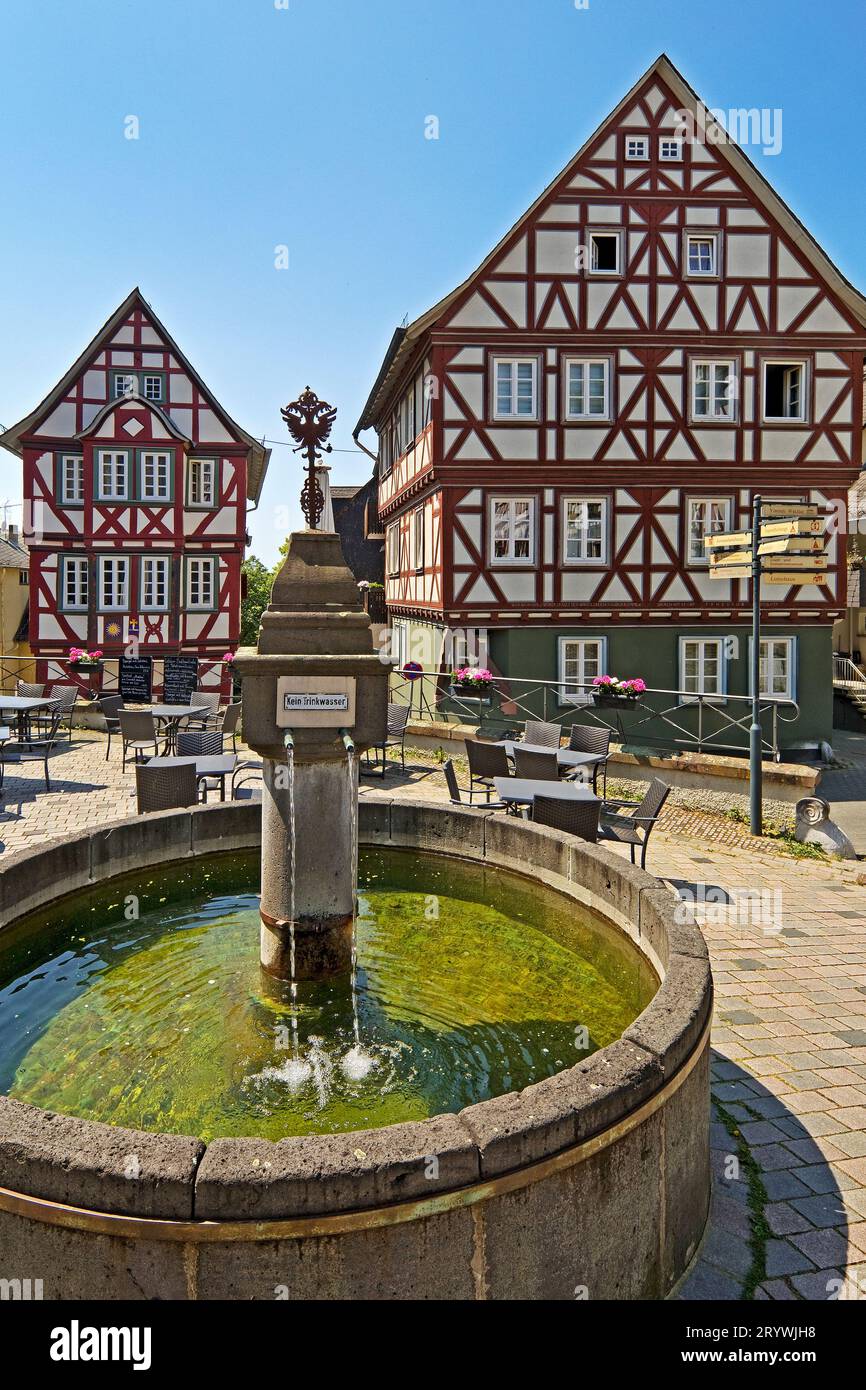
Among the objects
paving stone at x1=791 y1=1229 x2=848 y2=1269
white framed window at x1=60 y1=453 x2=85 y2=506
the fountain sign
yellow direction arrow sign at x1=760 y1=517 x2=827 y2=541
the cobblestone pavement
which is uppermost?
white framed window at x1=60 y1=453 x2=85 y2=506

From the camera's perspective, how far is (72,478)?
2861 centimetres

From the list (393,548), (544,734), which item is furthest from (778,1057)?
(393,548)

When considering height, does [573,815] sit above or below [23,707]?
below

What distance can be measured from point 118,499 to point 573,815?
24367mm

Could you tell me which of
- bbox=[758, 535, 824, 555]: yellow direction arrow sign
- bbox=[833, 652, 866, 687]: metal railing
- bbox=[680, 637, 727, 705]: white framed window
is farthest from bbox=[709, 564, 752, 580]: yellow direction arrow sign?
bbox=[833, 652, 866, 687]: metal railing

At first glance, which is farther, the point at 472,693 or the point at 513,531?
the point at 513,531

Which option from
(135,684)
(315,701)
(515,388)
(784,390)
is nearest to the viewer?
(315,701)

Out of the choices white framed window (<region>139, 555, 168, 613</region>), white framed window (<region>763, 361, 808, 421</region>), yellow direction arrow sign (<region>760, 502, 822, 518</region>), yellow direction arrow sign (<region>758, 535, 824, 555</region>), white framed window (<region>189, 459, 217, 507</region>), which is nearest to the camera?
Answer: yellow direction arrow sign (<region>758, 535, 824, 555</region>)

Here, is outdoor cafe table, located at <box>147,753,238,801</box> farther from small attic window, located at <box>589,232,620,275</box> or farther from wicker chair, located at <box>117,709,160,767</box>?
small attic window, located at <box>589,232,620,275</box>

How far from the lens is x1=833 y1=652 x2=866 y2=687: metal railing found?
3133cm

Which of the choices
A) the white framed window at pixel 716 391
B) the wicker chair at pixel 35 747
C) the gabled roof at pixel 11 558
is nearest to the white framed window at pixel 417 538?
the white framed window at pixel 716 391

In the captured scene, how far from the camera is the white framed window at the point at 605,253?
20062mm

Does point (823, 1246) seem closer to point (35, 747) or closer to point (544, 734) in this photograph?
point (544, 734)

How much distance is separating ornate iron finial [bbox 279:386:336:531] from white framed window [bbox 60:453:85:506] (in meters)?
24.9
